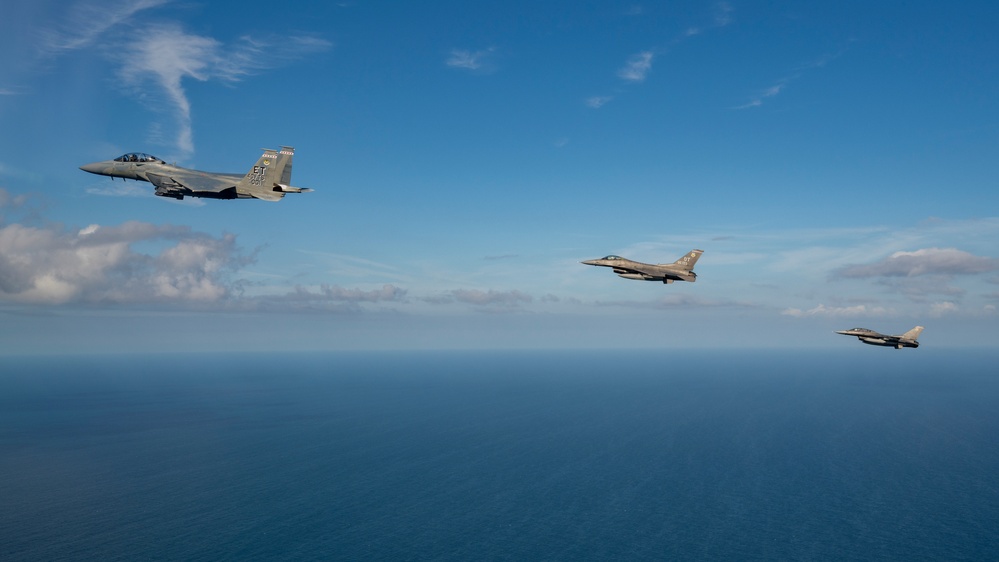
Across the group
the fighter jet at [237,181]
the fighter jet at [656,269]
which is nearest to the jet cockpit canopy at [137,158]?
the fighter jet at [237,181]

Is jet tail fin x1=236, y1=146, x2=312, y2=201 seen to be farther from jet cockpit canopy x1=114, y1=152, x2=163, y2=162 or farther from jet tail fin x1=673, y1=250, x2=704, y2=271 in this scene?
jet tail fin x1=673, y1=250, x2=704, y2=271

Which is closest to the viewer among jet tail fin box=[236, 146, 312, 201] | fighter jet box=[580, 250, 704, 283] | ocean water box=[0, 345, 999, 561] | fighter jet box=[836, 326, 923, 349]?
jet tail fin box=[236, 146, 312, 201]

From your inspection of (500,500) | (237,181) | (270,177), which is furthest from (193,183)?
(500,500)

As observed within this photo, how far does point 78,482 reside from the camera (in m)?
143

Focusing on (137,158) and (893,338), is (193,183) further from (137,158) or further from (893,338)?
(893,338)

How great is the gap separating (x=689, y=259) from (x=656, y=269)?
5186mm

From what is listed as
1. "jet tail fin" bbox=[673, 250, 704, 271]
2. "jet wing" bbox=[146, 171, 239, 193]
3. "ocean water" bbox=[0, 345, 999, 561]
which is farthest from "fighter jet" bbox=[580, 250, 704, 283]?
"ocean water" bbox=[0, 345, 999, 561]

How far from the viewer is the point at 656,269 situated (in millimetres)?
62562

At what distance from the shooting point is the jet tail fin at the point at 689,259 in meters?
63.5

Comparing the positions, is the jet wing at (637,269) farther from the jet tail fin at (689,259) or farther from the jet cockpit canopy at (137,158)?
the jet cockpit canopy at (137,158)

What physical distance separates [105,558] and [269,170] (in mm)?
94771

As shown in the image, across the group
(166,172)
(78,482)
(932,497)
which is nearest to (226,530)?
(78,482)

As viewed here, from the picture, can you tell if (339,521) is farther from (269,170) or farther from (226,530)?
(269,170)

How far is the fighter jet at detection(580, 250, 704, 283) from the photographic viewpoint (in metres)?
60.6
